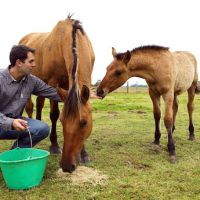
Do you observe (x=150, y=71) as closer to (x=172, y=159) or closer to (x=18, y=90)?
(x=172, y=159)

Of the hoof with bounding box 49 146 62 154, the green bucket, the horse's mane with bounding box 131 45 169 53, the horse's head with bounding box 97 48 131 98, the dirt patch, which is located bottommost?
the hoof with bounding box 49 146 62 154

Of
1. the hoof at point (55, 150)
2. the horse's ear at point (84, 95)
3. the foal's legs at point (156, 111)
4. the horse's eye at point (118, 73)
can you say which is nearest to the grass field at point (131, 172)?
the foal's legs at point (156, 111)

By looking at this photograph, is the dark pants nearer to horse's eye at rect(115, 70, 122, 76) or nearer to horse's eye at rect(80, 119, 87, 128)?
horse's eye at rect(80, 119, 87, 128)

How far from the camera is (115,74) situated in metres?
6.56

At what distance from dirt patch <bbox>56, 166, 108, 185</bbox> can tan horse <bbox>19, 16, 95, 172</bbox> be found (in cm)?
46

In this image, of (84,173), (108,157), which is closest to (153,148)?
(108,157)

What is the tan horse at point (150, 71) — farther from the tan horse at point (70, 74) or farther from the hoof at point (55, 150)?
the hoof at point (55, 150)

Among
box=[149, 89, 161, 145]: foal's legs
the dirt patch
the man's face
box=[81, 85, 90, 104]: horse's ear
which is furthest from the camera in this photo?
box=[149, 89, 161, 145]: foal's legs

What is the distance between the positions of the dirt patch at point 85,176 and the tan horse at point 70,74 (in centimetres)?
46

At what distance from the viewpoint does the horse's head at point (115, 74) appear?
6.48 meters

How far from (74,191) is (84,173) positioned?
0.62 m

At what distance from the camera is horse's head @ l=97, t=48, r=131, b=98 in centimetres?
648

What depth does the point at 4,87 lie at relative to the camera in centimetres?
450

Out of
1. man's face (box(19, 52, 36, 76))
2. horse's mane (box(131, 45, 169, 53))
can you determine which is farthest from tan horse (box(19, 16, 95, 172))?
horse's mane (box(131, 45, 169, 53))
